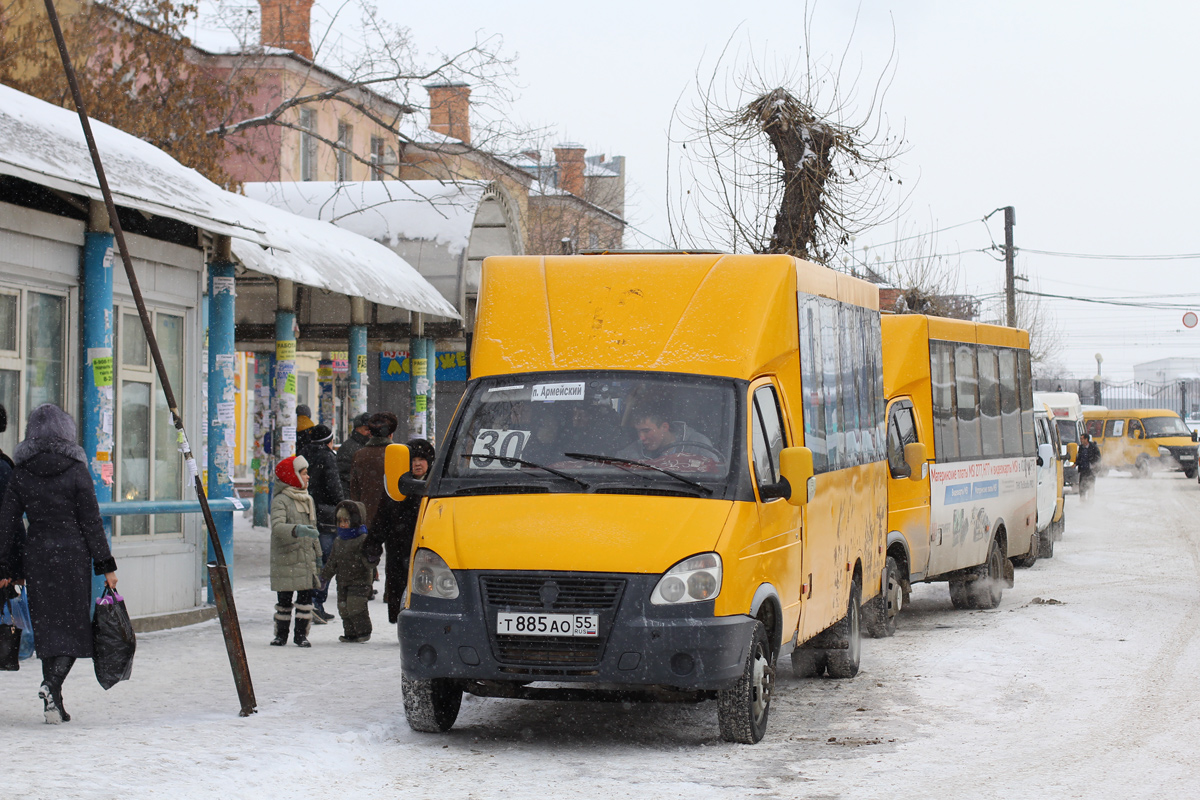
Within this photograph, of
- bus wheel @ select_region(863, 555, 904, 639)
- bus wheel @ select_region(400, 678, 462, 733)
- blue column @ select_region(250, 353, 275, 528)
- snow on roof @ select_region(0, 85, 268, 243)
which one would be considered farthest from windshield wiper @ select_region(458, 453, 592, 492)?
blue column @ select_region(250, 353, 275, 528)

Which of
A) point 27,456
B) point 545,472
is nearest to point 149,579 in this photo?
point 27,456

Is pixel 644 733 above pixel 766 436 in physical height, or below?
below

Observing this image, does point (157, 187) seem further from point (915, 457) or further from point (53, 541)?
point (915, 457)

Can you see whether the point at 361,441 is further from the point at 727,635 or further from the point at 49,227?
the point at 727,635

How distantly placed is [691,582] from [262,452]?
1923cm

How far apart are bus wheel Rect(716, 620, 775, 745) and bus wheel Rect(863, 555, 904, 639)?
12.1 ft

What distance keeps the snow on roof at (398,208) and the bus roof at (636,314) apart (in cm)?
1469

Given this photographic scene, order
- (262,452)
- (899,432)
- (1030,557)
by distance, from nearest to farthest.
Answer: (899,432) < (1030,557) < (262,452)

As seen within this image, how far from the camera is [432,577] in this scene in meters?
7.71

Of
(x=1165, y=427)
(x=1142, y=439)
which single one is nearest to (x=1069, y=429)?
(x=1142, y=439)

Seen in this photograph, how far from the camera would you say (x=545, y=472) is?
310 inches

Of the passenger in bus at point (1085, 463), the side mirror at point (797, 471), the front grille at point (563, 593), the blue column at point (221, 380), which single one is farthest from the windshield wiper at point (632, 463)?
the passenger in bus at point (1085, 463)

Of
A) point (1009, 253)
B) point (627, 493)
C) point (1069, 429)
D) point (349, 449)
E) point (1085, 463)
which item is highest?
point (1009, 253)

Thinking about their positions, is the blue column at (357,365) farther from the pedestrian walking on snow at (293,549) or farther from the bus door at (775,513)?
the bus door at (775,513)
